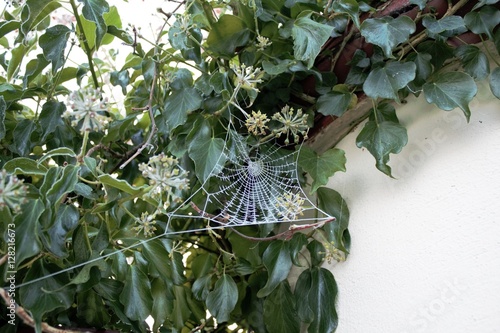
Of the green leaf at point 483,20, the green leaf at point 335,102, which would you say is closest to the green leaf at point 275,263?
the green leaf at point 335,102

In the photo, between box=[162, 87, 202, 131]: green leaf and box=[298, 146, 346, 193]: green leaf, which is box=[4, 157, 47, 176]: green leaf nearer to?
box=[162, 87, 202, 131]: green leaf

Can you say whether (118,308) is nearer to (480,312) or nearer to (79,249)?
(79,249)

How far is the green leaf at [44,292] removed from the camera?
711mm

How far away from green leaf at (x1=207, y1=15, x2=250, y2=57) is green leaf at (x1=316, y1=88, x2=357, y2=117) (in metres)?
0.16

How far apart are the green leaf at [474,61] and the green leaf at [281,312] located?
447 mm

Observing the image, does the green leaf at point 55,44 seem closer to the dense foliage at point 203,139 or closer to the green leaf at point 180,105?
the dense foliage at point 203,139

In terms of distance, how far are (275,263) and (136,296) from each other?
0.74ft

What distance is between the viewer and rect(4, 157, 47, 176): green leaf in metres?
0.72

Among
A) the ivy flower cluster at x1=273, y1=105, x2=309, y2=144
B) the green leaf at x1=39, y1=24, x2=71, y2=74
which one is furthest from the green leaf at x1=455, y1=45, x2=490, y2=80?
the green leaf at x1=39, y1=24, x2=71, y2=74

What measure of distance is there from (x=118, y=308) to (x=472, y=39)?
2.20 feet

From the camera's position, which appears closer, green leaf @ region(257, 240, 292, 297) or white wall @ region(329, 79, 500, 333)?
white wall @ region(329, 79, 500, 333)

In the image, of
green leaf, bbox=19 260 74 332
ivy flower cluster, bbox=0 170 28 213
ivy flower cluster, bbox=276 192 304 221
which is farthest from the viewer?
ivy flower cluster, bbox=276 192 304 221

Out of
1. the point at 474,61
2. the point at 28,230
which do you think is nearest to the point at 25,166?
the point at 28,230

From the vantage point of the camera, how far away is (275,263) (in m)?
0.89
